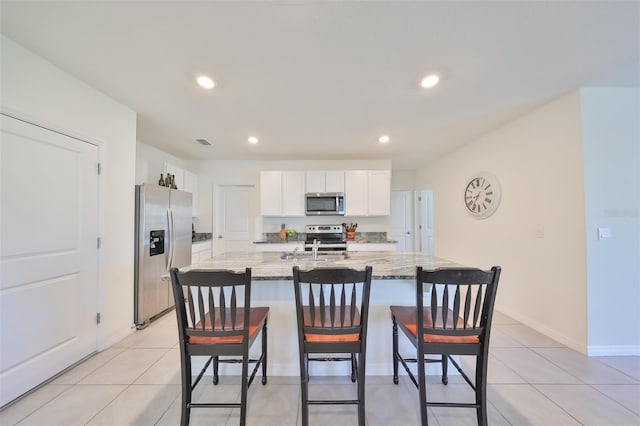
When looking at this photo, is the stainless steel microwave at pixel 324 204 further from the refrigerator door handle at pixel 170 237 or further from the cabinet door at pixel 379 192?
the refrigerator door handle at pixel 170 237

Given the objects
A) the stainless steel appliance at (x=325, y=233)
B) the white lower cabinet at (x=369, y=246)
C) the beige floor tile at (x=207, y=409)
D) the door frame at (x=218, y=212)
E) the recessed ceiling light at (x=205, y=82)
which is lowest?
the beige floor tile at (x=207, y=409)

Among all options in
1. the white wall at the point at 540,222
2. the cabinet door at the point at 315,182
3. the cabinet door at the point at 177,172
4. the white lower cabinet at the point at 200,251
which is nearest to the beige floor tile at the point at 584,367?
the white wall at the point at 540,222

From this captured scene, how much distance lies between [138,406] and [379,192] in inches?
159

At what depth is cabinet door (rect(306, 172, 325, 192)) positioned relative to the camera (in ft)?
14.7

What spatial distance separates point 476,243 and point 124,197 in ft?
14.9

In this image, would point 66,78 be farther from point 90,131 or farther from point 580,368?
point 580,368

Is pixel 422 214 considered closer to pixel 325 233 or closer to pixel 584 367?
pixel 325 233


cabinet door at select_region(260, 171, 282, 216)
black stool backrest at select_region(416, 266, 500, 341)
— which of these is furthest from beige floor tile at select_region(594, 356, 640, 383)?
cabinet door at select_region(260, 171, 282, 216)

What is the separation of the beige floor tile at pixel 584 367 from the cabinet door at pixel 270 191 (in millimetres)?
3851

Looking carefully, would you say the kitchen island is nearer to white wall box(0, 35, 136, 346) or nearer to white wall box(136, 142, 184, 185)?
white wall box(0, 35, 136, 346)

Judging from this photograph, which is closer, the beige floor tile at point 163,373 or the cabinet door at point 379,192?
the beige floor tile at point 163,373

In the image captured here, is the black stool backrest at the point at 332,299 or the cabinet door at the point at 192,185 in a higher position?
the cabinet door at the point at 192,185

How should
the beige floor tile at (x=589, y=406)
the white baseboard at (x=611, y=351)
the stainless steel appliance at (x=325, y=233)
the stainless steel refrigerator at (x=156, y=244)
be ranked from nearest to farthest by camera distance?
1. the beige floor tile at (x=589, y=406)
2. the white baseboard at (x=611, y=351)
3. the stainless steel refrigerator at (x=156, y=244)
4. the stainless steel appliance at (x=325, y=233)

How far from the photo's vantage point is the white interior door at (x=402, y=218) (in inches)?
234
